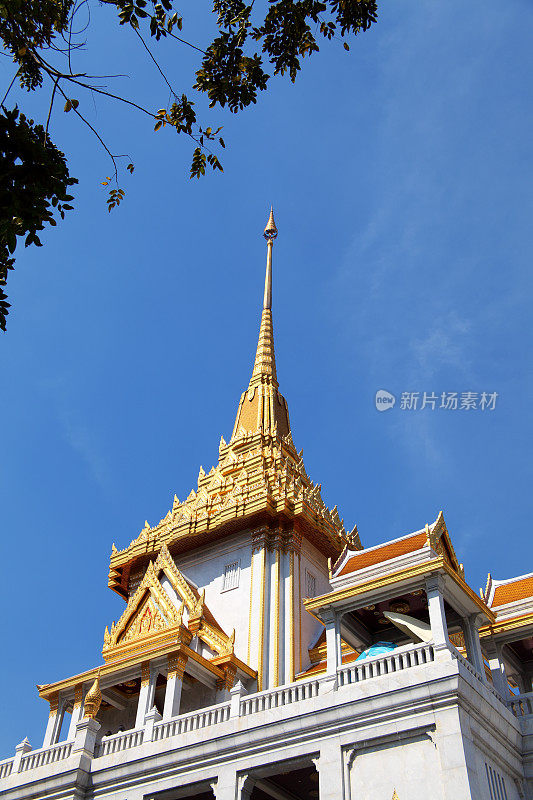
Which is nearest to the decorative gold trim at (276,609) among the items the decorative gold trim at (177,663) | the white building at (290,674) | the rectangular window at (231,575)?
the white building at (290,674)

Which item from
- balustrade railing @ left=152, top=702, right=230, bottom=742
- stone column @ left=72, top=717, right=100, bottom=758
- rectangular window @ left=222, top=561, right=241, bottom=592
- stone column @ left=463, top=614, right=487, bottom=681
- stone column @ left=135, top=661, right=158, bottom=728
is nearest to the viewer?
stone column @ left=463, top=614, right=487, bottom=681

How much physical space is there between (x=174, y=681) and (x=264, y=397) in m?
17.3

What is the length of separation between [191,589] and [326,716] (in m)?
12.3

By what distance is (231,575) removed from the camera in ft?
100.0

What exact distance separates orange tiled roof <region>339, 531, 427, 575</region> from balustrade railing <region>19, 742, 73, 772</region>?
8.92 meters

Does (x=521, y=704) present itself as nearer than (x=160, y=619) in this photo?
Yes

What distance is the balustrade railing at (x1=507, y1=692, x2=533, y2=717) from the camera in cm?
1986

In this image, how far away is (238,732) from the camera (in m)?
19.2

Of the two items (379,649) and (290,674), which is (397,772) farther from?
(290,674)

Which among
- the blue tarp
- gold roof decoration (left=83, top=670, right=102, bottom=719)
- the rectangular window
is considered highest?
the rectangular window

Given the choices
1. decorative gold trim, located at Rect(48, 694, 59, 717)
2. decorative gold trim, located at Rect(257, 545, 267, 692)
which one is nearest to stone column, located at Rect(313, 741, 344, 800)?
decorative gold trim, located at Rect(257, 545, 267, 692)

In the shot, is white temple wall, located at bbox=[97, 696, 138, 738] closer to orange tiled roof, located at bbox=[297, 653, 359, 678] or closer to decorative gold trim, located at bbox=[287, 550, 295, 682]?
decorative gold trim, located at bbox=[287, 550, 295, 682]

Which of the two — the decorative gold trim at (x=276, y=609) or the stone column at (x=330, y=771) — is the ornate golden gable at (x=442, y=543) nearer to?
the stone column at (x=330, y=771)

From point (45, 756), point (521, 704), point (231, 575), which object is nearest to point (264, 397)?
point (231, 575)
